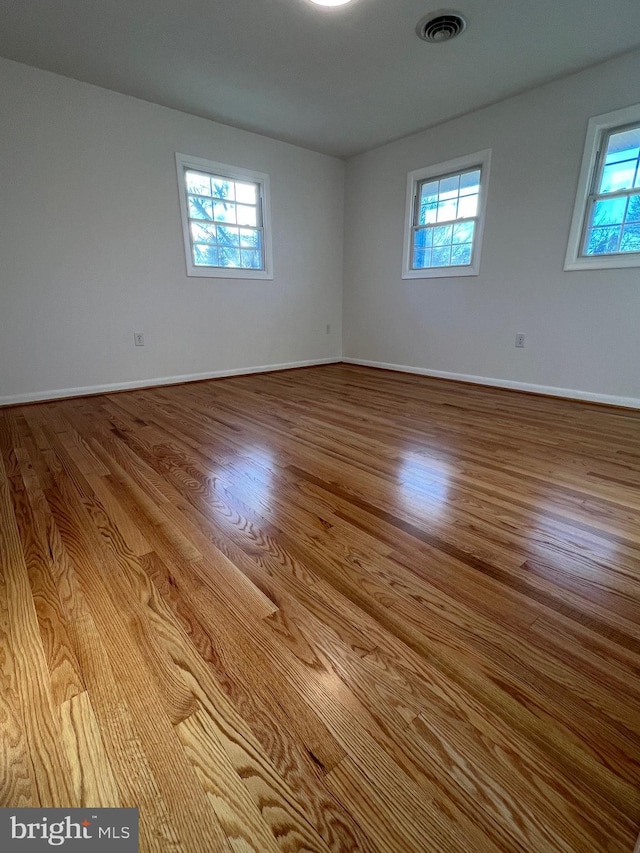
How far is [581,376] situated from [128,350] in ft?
13.9

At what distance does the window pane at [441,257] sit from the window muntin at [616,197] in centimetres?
126

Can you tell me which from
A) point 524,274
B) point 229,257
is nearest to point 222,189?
point 229,257

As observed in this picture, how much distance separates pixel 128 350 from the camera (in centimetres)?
362

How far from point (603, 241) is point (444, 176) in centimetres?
172

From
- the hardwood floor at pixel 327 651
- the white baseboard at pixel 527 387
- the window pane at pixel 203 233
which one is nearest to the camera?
the hardwood floor at pixel 327 651

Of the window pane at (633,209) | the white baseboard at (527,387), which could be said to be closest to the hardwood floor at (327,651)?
the white baseboard at (527,387)

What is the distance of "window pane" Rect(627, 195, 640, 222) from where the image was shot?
2.87m

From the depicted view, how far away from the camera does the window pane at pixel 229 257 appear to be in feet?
13.3

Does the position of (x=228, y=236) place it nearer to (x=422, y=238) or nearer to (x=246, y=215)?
(x=246, y=215)

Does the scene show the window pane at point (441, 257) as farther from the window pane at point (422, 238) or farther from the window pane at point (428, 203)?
the window pane at point (428, 203)

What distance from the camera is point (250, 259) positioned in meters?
4.29

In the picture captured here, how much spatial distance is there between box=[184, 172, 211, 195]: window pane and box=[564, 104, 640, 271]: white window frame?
11.1 ft

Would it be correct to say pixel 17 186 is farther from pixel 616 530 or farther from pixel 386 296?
pixel 616 530

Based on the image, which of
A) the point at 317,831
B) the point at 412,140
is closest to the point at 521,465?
the point at 317,831
